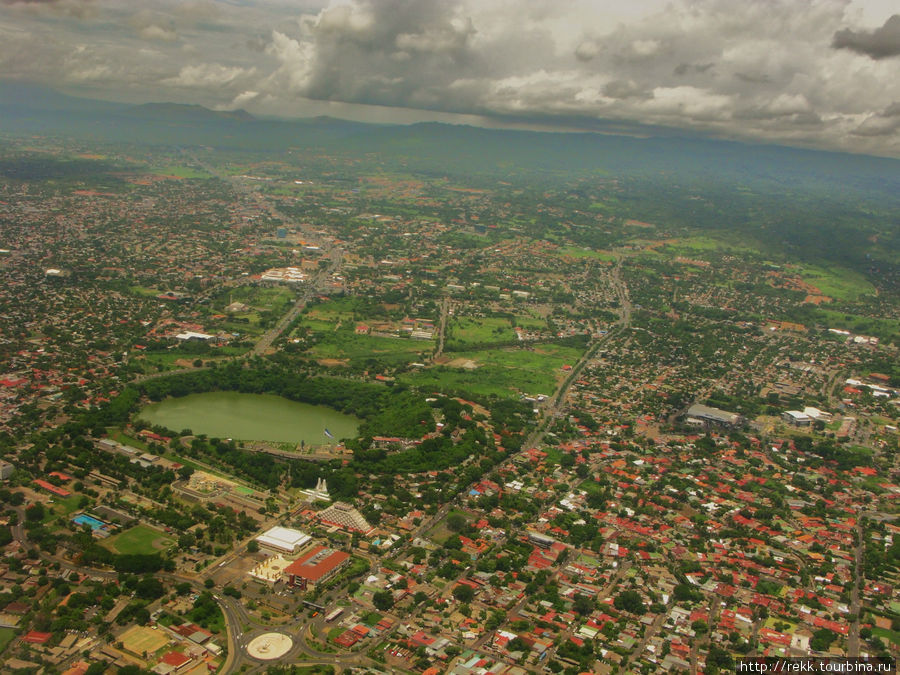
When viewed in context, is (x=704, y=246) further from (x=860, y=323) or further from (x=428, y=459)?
(x=428, y=459)

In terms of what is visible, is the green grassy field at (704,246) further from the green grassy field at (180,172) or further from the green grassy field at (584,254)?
the green grassy field at (180,172)

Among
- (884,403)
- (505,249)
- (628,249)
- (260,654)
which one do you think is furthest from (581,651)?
(628,249)

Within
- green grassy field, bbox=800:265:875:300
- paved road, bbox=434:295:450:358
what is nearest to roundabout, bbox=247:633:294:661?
paved road, bbox=434:295:450:358

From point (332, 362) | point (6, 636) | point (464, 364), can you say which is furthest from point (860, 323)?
point (6, 636)

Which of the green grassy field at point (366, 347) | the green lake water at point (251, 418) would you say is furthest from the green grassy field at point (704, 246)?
the green lake water at point (251, 418)

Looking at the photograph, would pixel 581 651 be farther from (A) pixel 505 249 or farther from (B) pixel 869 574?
(A) pixel 505 249
